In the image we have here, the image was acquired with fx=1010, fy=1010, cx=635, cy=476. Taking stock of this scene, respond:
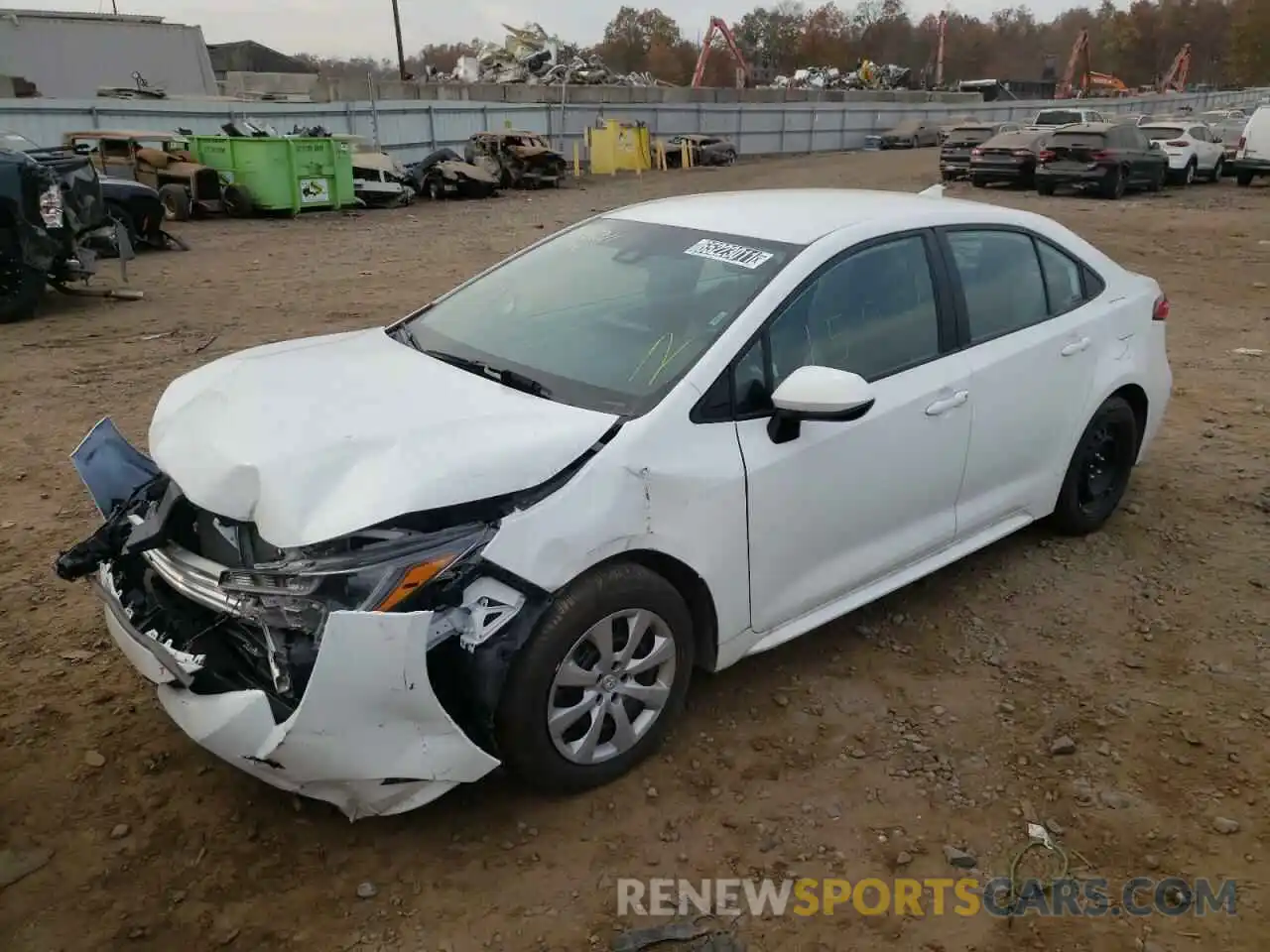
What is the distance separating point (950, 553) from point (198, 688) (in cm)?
267

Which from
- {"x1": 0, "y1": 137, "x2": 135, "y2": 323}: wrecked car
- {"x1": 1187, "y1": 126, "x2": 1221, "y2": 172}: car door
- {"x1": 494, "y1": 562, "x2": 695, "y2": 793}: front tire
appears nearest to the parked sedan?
{"x1": 1187, "y1": 126, "x2": 1221, "y2": 172}: car door

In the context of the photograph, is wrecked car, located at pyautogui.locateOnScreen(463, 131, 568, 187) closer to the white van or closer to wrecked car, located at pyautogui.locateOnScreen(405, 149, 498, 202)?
wrecked car, located at pyautogui.locateOnScreen(405, 149, 498, 202)

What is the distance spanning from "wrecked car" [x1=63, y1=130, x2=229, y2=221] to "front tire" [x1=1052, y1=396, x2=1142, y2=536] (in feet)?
53.9

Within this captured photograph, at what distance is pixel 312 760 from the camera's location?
8.05 ft

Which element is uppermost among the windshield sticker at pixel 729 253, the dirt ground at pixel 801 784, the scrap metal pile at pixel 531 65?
the scrap metal pile at pixel 531 65

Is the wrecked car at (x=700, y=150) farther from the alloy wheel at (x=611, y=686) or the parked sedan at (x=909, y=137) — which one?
the alloy wheel at (x=611, y=686)

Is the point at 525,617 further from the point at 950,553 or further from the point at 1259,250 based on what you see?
the point at 1259,250

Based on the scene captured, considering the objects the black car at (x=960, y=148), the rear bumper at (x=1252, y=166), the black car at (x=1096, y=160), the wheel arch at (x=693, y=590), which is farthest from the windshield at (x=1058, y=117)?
the wheel arch at (x=693, y=590)

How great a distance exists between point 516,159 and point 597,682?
23.4 meters

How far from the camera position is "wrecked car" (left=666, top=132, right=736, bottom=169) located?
3328 centimetres

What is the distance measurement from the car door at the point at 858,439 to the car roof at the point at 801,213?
134 mm

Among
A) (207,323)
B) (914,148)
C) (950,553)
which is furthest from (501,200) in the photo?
(914,148)

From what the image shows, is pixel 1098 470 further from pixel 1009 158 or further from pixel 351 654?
pixel 1009 158

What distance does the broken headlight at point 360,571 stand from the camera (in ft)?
8.05
